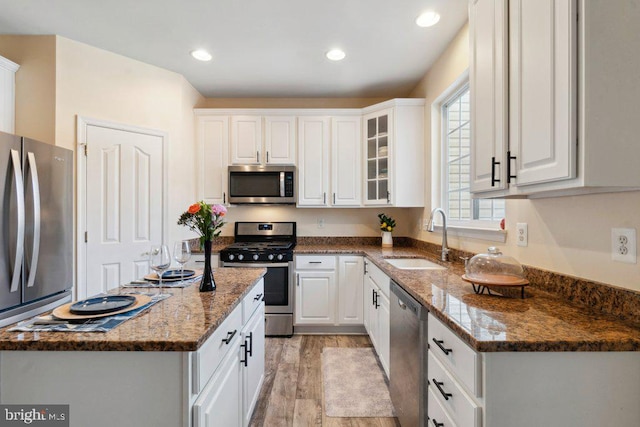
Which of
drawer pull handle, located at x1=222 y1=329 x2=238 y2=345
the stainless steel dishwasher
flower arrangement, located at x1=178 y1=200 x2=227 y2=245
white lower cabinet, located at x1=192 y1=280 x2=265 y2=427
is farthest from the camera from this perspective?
flower arrangement, located at x1=178 y1=200 x2=227 y2=245

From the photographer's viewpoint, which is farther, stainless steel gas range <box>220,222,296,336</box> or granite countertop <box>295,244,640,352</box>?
stainless steel gas range <box>220,222,296,336</box>

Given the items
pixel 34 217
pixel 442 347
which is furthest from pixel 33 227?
pixel 442 347

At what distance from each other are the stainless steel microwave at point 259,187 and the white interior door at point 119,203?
729mm

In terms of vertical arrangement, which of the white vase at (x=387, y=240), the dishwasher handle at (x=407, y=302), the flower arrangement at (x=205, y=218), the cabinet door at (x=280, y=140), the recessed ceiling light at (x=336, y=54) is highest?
the recessed ceiling light at (x=336, y=54)

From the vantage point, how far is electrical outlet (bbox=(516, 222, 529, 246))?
1599 mm

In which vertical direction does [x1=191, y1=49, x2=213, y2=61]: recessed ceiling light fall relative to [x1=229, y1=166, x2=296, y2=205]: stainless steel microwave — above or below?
above

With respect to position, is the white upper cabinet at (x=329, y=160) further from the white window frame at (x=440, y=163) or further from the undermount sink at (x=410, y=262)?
the undermount sink at (x=410, y=262)

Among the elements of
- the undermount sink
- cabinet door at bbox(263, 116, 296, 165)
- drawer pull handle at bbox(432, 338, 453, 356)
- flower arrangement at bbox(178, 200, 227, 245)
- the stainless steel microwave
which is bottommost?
drawer pull handle at bbox(432, 338, 453, 356)

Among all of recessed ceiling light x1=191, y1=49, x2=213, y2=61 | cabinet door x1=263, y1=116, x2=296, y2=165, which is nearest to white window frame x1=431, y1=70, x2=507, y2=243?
cabinet door x1=263, y1=116, x2=296, y2=165

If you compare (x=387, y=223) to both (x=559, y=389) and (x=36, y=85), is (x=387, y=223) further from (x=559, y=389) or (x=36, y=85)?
(x=36, y=85)

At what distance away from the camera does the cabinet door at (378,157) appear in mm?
3199

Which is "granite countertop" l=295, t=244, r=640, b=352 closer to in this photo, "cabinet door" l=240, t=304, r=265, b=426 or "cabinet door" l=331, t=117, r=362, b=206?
"cabinet door" l=240, t=304, r=265, b=426

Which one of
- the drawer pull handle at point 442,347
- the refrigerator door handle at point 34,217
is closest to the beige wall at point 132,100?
the refrigerator door handle at point 34,217

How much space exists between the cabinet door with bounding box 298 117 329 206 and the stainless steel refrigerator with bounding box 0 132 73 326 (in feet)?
6.66
